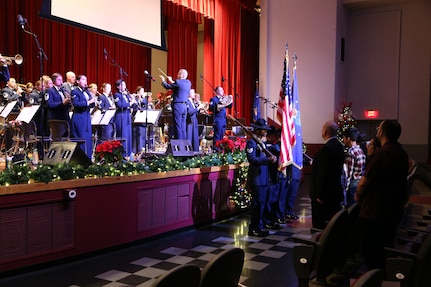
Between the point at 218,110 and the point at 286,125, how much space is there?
413cm

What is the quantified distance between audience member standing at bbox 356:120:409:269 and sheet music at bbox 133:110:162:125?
6977 mm

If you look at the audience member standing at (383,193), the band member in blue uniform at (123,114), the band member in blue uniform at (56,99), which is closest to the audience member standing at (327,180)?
the audience member standing at (383,193)

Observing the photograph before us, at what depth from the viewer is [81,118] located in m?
8.22

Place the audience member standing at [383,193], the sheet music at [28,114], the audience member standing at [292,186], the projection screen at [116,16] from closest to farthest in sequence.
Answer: the audience member standing at [383,193] → the audience member standing at [292,186] → the projection screen at [116,16] → the sheet music at [28,114]

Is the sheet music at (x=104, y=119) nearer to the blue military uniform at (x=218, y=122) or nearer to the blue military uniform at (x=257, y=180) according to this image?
the blue military uniform at (x=218, y=122)

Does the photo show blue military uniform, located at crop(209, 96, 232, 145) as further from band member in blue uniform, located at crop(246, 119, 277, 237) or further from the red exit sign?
Result: the red exit sign

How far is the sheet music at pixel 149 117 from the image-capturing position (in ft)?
32.3

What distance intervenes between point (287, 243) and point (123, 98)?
6.11 m

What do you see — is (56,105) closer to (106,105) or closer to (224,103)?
(106,105)

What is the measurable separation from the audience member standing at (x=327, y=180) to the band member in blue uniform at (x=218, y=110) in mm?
6038

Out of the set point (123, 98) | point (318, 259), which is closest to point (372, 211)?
point (318, 259)

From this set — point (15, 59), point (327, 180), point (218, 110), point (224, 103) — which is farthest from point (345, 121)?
point (15, 59)

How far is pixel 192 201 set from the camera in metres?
6.38

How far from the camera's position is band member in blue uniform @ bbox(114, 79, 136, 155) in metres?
9.97
